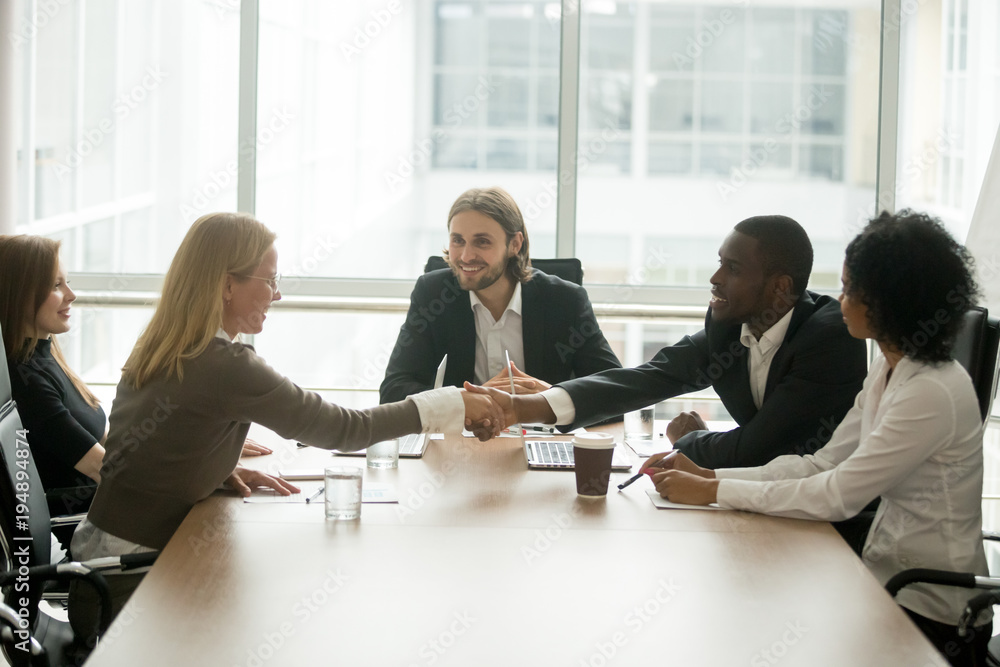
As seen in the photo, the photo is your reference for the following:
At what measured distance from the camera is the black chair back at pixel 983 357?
7.24 feet

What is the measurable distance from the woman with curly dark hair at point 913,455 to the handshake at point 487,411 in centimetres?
51

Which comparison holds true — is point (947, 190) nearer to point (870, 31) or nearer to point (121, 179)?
point (870, 31)

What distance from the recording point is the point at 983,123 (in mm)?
4285

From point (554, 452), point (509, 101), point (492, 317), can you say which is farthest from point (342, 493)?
point (509, 101)

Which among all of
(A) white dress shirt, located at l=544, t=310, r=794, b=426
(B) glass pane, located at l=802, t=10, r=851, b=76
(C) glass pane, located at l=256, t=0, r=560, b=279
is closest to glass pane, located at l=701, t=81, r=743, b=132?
(B) glass pane, located at l=802, t=10, r=851, b=76

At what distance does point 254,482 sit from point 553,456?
69 centimetres

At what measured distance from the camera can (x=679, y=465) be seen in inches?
81.8

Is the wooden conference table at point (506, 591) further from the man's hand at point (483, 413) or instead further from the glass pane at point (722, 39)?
the glass pane at point (722, 39)

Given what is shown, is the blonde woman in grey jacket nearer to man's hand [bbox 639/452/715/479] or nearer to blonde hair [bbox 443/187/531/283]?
man's hand [bbox 639/452/715/479]

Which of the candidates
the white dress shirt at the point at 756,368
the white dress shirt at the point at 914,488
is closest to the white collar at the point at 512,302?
the white dress shirt at the point at 756,368

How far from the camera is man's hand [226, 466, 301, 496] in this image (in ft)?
6.61

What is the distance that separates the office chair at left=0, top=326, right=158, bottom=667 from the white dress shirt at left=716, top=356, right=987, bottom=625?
117cm

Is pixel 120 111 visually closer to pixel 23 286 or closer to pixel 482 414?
pixel 23 286

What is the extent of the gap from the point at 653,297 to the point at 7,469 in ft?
10.2
